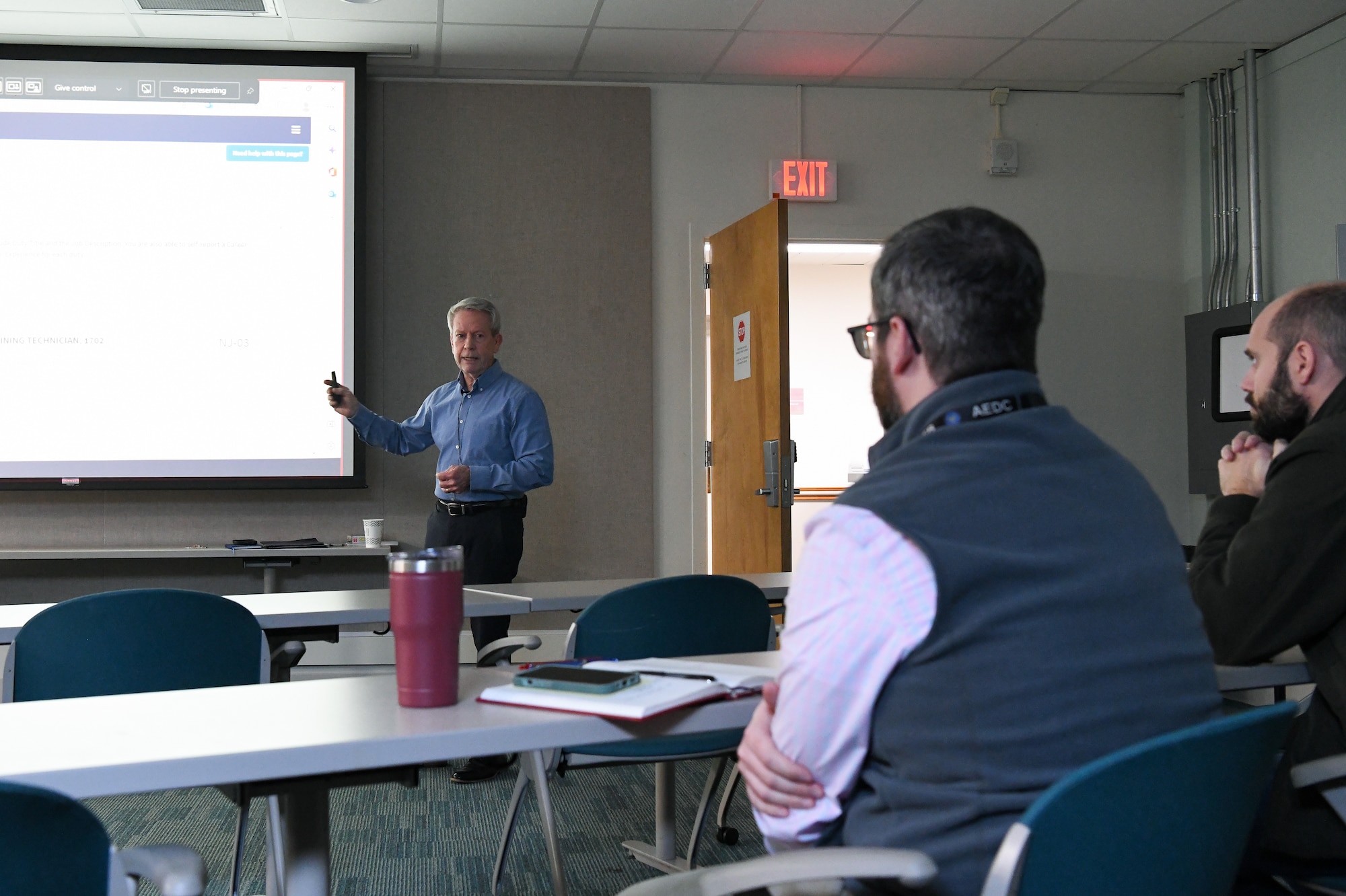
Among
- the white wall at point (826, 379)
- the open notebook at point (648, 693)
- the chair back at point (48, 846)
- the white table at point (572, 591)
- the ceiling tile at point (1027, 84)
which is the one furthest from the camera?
the white wall at point (826, 379)

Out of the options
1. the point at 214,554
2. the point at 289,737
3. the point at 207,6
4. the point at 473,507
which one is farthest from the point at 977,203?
the point at 289,737

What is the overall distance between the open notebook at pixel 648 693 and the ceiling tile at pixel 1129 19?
4055 mm

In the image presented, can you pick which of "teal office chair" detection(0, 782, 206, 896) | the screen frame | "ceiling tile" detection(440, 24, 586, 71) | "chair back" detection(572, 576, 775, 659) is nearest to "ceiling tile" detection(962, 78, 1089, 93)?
the screen frame

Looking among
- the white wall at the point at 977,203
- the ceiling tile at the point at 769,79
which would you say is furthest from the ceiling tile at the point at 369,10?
the ceiling tile at the point at 769,79

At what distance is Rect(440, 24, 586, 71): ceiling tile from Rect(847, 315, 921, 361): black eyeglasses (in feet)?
12.2

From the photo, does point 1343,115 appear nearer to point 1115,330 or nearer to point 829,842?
point 1115,330

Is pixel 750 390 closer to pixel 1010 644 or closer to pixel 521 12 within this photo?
pixel 521 12

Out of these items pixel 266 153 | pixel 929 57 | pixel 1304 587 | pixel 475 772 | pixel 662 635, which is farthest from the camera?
pixel 929 57

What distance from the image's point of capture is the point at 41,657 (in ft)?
6.23

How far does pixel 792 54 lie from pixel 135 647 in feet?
13.2

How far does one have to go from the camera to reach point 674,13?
4.51 meters

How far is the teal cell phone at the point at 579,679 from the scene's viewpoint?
122 centimetres

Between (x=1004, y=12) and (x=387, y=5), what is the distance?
2545mm

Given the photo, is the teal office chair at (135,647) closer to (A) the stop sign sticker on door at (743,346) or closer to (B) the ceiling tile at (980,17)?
(A) the stop sign sticker on door at (743,346)
